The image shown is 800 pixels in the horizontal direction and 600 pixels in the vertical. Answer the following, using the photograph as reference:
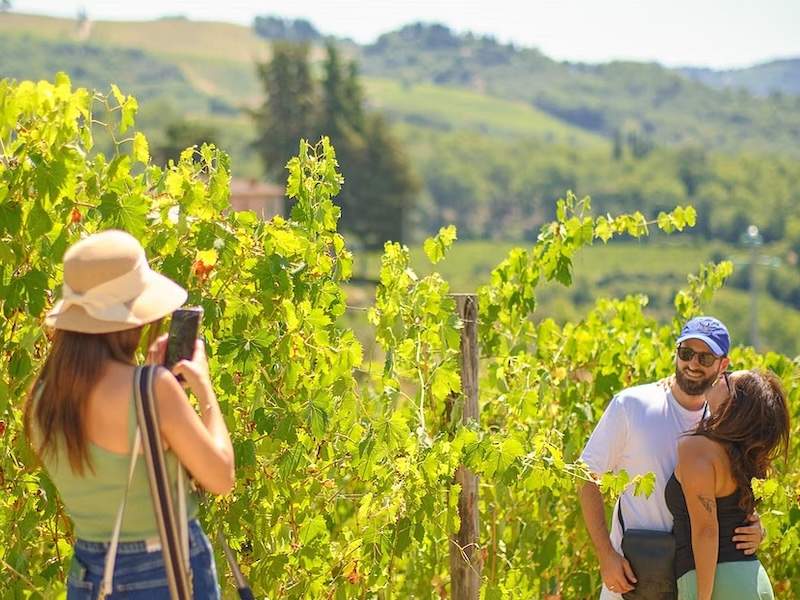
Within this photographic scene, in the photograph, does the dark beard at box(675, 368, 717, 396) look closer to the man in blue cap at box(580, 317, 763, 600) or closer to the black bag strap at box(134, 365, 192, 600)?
the man in blue cap at box(580, 317, 763, 600)

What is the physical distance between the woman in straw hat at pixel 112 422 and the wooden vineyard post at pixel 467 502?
→ 1322 mm

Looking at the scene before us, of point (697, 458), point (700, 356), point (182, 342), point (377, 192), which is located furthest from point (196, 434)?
point (377, 192)

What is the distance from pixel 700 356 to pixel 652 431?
0.23 m

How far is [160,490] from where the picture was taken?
223 cm

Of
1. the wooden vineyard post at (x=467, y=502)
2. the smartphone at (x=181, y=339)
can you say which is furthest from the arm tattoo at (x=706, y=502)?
the smartphone at (x=181, y=339)

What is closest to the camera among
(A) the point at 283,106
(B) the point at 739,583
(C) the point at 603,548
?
(B) the point at 739,583

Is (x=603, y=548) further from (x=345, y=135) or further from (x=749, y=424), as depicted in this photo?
(x=345, y=135)

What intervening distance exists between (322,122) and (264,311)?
71.3 m

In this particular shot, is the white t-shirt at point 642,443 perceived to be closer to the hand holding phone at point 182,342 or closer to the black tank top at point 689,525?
the black tank top at point 689,525

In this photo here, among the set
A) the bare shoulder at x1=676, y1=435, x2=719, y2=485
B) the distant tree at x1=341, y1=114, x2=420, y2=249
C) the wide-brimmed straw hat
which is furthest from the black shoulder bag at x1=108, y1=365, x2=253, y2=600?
the distant tree at x1=341, y1=114, x2=420, y2=249

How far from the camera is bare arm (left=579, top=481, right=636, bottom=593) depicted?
334 cm

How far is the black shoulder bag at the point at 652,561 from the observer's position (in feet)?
10.7

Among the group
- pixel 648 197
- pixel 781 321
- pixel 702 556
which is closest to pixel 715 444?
pixel 702 556

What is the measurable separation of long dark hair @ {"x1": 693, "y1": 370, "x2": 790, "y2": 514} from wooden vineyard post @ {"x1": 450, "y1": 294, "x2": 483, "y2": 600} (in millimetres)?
736
